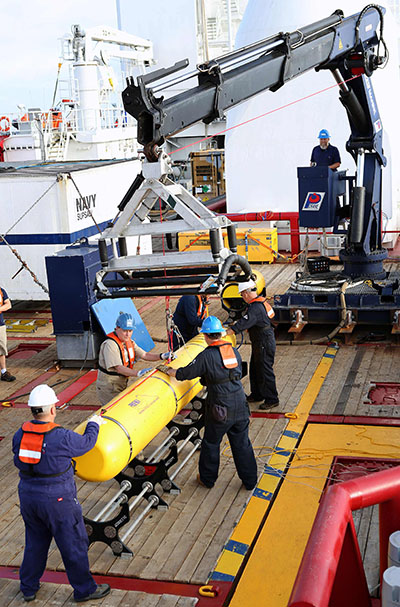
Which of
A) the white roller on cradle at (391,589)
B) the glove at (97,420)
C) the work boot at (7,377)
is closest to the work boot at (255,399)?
the glove at (97,420)

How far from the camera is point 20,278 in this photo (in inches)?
554

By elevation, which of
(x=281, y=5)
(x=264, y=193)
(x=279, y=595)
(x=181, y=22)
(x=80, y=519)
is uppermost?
(x=181, y=22)

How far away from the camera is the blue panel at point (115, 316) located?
11.3 metres

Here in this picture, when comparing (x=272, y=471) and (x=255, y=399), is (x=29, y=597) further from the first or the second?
(x=255, y=399)

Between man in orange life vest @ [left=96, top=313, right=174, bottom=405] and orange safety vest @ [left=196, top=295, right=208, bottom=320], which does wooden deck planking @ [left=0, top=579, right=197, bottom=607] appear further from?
orange safety vest @ [left=196, top=295, right=208, bottom=320]

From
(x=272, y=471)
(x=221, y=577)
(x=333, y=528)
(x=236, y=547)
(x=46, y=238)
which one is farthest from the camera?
(x=46, y=238)

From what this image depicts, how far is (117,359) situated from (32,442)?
8.26 ft

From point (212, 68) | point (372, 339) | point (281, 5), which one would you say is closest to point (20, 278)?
point (372, 339)

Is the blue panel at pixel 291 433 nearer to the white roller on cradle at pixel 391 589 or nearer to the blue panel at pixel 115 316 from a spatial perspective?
the blue panel at pixel 115 316

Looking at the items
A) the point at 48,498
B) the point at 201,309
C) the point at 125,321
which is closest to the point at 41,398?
the point at 48,498

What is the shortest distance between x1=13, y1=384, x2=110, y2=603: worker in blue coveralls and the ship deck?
22cm

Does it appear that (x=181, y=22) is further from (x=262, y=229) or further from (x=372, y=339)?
(x=372, y=339)

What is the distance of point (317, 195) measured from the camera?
11945 millimetres

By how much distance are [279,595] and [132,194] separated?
11.5ft
